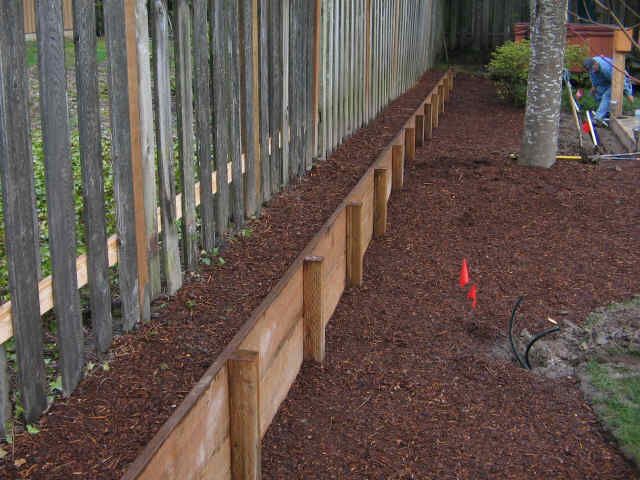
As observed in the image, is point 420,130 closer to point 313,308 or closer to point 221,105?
point 221,105

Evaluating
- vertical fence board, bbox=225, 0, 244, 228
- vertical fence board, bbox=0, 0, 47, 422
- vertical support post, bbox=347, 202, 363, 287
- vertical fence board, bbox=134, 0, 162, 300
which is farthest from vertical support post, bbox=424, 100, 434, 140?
vertical fence board, bbox=0, 0, 47, 422

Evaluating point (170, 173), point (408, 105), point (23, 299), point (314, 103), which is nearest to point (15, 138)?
point (23, 299)

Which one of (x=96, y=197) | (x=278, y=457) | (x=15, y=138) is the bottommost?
(x=278, y=457)

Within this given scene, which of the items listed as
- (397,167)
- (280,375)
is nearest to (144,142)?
(280,375)

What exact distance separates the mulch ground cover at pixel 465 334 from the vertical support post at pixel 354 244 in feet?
0.41

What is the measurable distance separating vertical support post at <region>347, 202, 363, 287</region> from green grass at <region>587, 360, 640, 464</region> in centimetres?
162

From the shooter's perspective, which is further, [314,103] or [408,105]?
[408,105]

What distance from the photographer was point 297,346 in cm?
423

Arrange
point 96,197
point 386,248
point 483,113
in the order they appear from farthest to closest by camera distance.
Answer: point 483,113
point 386,248
point 96,197

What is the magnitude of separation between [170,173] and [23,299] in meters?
1.52

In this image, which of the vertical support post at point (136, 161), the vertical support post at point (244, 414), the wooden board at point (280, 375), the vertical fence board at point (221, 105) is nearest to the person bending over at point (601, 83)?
the vertical fence board at point (221, 105)

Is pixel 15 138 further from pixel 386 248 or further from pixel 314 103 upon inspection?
pixel 314 103

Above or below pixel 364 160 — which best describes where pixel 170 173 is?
above

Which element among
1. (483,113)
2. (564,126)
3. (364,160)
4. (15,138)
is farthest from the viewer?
(483,113)
